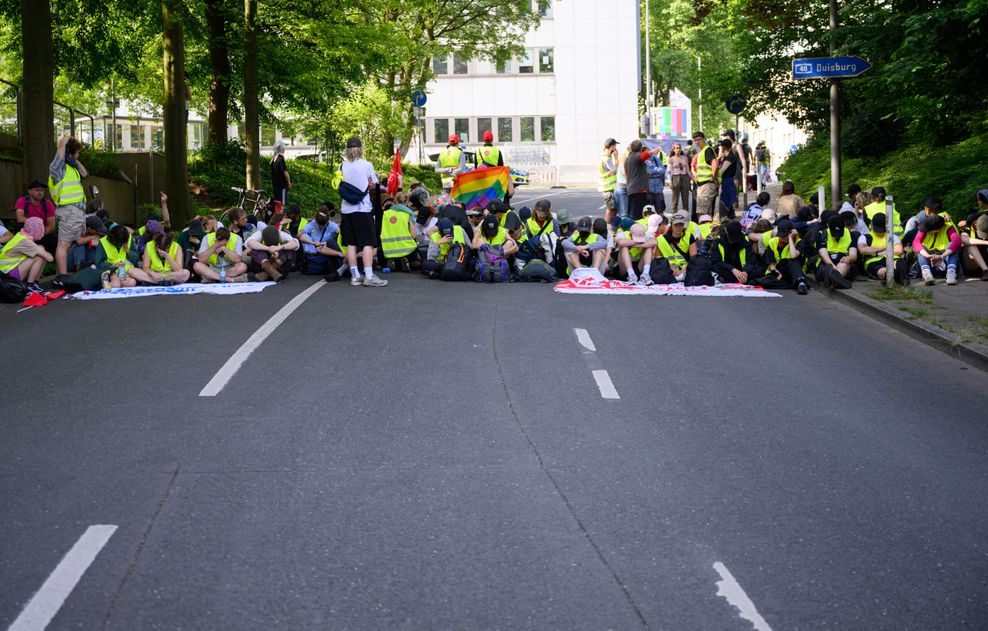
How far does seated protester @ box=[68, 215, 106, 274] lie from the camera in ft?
61.9

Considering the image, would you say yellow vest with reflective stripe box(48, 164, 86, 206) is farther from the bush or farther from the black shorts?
the bush

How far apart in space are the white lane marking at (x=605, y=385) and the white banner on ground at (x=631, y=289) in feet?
20.5

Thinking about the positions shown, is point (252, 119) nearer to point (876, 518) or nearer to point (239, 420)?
point (239, 420)

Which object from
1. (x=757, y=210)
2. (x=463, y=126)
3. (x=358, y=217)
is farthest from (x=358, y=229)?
(x=463, y=126)

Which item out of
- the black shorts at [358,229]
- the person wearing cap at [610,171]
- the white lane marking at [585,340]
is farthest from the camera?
the person wearing cap at [610,171]

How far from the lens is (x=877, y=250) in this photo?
1930 cm

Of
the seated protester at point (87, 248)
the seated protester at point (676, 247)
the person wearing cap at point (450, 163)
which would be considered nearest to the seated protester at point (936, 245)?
the seated protester at point (676, 247)

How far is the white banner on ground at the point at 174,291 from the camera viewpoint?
17594 mm

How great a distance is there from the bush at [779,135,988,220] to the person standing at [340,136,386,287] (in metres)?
9.73

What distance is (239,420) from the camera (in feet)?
31.6

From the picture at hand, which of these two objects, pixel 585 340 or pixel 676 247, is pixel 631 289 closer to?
pixel 676 247

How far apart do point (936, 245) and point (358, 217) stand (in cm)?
820

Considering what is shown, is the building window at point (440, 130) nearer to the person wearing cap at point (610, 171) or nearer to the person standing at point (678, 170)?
the person standing at point (678, 170)

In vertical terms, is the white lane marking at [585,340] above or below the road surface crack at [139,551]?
above
